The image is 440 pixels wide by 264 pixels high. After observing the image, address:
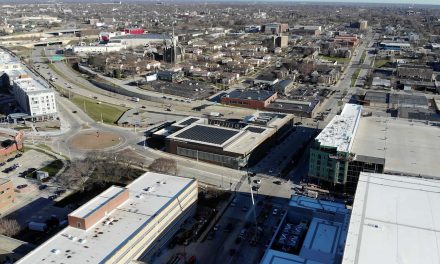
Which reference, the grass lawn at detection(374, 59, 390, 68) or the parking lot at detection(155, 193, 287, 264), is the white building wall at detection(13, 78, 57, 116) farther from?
the grass lawn at detection(374, 59, 390, 68)

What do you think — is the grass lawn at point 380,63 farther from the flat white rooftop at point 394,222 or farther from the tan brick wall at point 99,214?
the tan brick wall at point 99,214

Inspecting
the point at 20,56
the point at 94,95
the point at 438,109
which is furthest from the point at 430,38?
the point at 20,56

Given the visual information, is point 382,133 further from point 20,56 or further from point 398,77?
point 20,56

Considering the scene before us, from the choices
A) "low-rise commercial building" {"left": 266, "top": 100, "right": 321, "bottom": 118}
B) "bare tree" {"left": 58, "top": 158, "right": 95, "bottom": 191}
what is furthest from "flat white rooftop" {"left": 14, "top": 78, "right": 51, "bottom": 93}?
"low-rise commercial building" {"left": 266, "top": 100, "right": 321, "bottom": 118}

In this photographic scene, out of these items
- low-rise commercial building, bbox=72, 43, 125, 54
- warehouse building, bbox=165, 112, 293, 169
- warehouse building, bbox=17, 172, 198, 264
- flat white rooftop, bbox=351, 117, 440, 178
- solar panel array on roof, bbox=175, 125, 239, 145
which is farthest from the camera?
low-rise commercial building, bbox=72, 43, 125, 54

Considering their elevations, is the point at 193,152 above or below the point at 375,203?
below

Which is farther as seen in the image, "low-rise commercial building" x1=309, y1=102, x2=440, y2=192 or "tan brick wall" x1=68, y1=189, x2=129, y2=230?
"low-rise commercial building" x1=309, y1=102, x2=440, y2=192

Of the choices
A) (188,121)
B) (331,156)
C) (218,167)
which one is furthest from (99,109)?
(331,156)

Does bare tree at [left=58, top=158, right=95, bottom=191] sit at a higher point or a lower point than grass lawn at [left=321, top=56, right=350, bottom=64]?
lower
